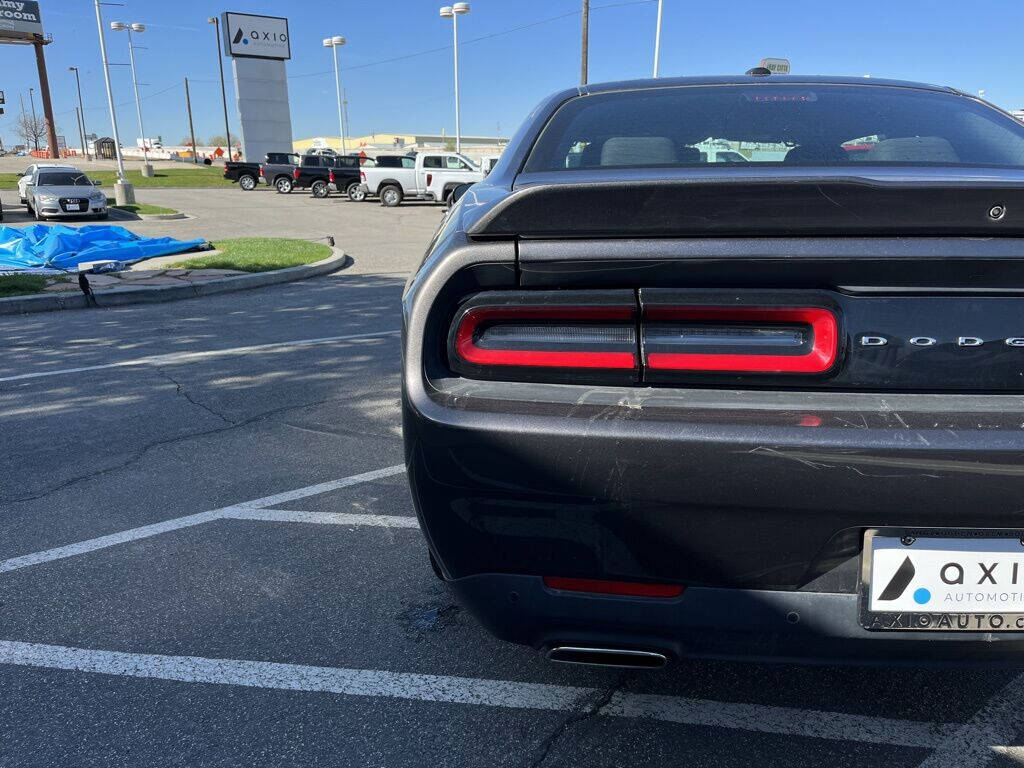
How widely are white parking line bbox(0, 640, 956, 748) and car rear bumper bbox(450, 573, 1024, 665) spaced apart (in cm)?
46

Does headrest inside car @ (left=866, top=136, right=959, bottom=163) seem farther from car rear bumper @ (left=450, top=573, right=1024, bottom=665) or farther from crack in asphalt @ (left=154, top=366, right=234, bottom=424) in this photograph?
crack in asphalt @ (left=154, top=366, right=234, bottom=424)

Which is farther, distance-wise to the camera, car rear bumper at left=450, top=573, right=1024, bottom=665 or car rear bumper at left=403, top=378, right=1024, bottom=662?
car rear bumper at left=450, top=573, right=1024, bottom=665

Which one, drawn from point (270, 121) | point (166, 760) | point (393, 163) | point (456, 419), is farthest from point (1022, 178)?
point (270, 121)

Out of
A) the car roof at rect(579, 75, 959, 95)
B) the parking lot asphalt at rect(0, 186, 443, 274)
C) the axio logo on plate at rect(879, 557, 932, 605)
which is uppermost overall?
the car roof at rect(579, 75, 959, 95)

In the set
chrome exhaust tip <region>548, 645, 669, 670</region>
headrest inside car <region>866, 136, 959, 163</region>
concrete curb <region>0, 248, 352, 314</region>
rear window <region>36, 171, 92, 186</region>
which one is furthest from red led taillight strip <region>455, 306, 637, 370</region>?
rear window <region>36, 171, 92, 186</region>

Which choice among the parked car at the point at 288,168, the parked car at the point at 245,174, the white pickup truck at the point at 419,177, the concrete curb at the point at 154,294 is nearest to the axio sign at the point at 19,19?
the parked car at the point at 245,174

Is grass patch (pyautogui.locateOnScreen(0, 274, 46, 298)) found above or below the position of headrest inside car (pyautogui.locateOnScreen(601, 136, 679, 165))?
below

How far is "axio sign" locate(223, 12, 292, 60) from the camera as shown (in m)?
42.6

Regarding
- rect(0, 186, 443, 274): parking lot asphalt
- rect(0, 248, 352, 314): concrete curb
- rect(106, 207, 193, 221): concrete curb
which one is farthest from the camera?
rect(106, 207, 193, 221): concrete curb

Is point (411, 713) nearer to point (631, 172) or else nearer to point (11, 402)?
point (631, 172)

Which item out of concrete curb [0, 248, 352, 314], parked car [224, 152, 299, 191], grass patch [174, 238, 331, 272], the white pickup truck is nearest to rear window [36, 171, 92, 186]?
grass patch [174, 238, 331, 272]

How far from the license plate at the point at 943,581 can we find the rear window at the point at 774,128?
3.98 ft

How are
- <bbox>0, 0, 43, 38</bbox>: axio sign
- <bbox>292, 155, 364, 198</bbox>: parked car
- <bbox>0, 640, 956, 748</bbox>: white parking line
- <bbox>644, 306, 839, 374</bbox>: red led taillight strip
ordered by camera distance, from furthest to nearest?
<bbox>0, 0, 43, 38</bbox>: axio sign
<bbox>292, 155, 364, 198</bbox>: parked car
<bbox>0, 640, 956, 748</bbox>: white parking line
<bbox>644, 306, 839, 374</bbox>: red led taillight strip

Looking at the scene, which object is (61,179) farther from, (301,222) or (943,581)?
(943,581)
